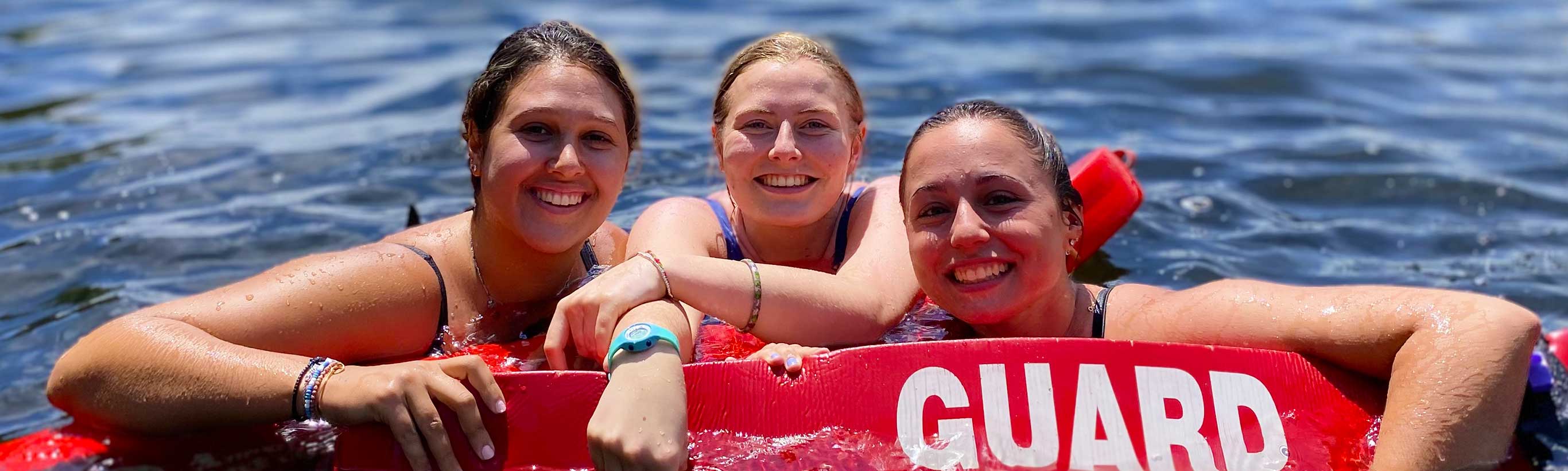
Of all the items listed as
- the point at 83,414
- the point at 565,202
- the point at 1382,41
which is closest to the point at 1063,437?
the point at 565,202

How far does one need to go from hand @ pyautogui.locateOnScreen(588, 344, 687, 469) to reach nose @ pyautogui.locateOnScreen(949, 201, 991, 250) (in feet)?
2.70

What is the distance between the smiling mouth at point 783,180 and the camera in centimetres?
452

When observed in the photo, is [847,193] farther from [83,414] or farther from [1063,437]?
[83,414]

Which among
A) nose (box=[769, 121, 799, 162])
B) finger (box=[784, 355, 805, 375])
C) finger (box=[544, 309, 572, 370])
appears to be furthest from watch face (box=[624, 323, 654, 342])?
nose (box=[769, 121, 799, 162])

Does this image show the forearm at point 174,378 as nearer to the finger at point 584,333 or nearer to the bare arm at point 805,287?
the finger at point 584,333

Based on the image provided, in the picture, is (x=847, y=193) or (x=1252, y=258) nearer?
(x=847, y=193)

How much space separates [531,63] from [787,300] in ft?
3.53

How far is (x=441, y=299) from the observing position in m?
4.08

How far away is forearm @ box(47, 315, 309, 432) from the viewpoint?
3.47 m

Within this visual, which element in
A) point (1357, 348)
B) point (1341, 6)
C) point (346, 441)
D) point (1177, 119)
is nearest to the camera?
point (346, 441)

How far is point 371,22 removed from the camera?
1300 cm

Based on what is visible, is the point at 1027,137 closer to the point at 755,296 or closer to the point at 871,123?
the point at 755,296

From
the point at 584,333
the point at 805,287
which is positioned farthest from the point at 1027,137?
the point at 584,333

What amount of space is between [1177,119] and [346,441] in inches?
269
